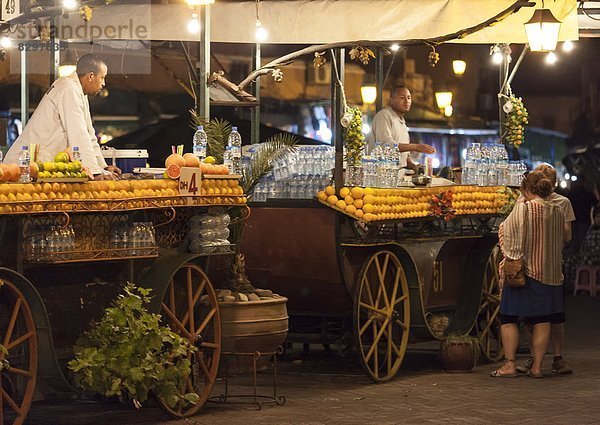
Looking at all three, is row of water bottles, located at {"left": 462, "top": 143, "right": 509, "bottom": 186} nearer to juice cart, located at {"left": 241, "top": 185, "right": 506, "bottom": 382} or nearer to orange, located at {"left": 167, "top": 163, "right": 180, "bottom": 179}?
juice cart, located at {"left": 241, "top": 185, "right": 506, "bottom": 382}

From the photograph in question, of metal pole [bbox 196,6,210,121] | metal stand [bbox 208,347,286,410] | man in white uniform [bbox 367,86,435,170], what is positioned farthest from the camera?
man in white uniform [bbox 367,86,435,170]

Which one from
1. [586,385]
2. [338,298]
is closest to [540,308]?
[586,385]

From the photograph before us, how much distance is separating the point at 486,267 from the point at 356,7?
2.88m

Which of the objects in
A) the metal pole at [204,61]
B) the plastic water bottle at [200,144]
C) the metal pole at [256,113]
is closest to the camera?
the plastic water bottle at [200,144]

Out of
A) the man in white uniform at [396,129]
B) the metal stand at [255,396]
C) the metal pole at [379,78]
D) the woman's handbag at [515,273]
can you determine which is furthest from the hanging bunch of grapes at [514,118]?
the metal stand at [255,396]

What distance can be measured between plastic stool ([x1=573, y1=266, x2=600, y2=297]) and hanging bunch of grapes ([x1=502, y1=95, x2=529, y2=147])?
7890mm

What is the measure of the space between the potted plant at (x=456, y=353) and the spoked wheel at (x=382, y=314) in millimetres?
438

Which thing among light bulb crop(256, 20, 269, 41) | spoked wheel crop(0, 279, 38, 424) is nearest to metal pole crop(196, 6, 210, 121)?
light bulb crop(256, 20, 269, 41)

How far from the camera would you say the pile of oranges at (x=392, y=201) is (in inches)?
421

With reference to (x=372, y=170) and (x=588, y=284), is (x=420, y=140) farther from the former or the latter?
(x=372, y=170)

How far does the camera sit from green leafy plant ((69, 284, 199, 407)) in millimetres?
8539

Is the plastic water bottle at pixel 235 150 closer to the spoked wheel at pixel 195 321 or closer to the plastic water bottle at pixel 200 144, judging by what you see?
the plastic water bottle at pixel 200 144

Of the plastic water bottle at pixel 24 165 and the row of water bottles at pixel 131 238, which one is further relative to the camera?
the row of water bottles at pixel 131 238

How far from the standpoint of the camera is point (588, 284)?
70.7ft
